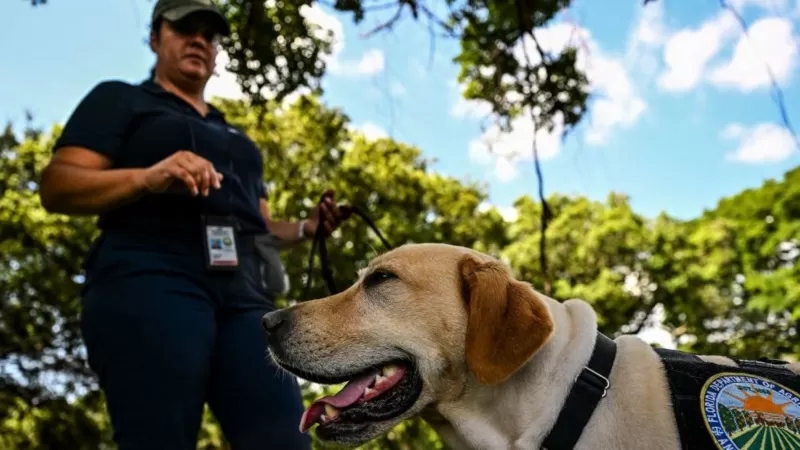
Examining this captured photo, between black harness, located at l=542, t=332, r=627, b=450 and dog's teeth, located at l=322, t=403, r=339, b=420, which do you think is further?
dog's teeth, located at l=322, t=403, r=339, b=420

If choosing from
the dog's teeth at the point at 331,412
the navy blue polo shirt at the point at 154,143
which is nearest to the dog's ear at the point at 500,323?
the dog's teeth at the point at 331,412

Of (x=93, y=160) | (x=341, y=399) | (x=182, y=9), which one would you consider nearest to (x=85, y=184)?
(x=93, y=160)

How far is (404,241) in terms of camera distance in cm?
1112

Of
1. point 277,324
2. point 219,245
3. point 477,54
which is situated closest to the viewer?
point 277,324

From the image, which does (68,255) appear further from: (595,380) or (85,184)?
(595,380)

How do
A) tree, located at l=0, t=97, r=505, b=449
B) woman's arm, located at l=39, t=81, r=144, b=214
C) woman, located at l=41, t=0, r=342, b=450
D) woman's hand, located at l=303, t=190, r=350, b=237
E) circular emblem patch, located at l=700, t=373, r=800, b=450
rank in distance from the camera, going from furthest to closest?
tree, located at l=0, t=97, r=505, b=449 → woman's hand, located at l=303, t=190, r=350, b=237 → woman's arm, located at l=39, t=81, r=144, b=214 → woman, located at l=41, t=0, r=342, b=450 → circular emblem patch, located at l=700, t=373, r=800, b=450

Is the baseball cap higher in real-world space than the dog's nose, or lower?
higher

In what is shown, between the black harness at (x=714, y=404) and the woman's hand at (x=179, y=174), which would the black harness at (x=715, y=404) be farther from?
the woman's hand at (x=179, y=174)

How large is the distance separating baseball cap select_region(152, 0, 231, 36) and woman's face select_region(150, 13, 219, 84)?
0.03 meters

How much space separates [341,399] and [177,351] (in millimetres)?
649

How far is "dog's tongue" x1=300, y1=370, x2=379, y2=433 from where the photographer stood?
2494 millimetres

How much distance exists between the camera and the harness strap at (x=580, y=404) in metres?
2.15

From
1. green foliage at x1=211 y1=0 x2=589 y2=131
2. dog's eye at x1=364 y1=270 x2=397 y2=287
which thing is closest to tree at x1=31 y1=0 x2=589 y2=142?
green foliage at x1=211 y1=0 x2=589 y2=131

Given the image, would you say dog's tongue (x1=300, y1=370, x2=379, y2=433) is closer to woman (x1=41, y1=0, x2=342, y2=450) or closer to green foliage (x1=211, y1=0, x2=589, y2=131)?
woman (x1=41, y1=0, x2=342, y2=450)
